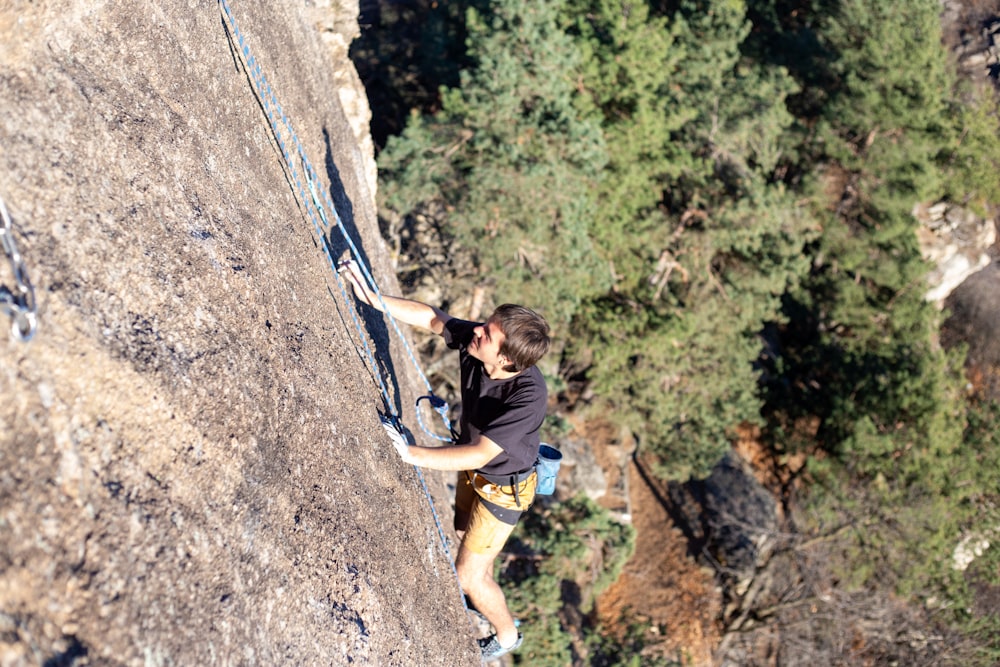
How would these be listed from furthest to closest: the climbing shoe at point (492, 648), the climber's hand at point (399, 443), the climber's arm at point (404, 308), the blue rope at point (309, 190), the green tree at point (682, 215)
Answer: the green tree at point (682, 215), the climbing shoe at point (492, 648), the climber's arm at point (404, 308), the blue rope at point (309, 190), the climber's hand at point (399, 443)

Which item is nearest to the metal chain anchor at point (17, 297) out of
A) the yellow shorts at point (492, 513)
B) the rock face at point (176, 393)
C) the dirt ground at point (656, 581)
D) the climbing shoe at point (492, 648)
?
the rock face at point (176, 393)

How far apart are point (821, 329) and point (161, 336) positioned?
57.6 feet

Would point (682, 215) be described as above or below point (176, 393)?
below

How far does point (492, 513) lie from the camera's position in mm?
3934

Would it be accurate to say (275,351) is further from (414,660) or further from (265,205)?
(414,660)

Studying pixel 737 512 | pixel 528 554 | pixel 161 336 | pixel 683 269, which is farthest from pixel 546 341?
pixel 737 512

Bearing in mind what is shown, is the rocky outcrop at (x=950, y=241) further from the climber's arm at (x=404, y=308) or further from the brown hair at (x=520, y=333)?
the brown hair at (x=520, y=333)

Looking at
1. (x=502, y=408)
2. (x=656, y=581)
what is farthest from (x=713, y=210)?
(x=502, y=408)

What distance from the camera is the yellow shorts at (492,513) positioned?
12.8ft

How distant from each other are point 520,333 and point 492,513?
109 cm

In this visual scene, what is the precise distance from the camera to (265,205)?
3.39m

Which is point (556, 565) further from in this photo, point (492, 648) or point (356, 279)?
point (356, 279)

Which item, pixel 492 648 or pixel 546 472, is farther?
Answer: pixel 492 648

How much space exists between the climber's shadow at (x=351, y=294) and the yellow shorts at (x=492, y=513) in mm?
663
